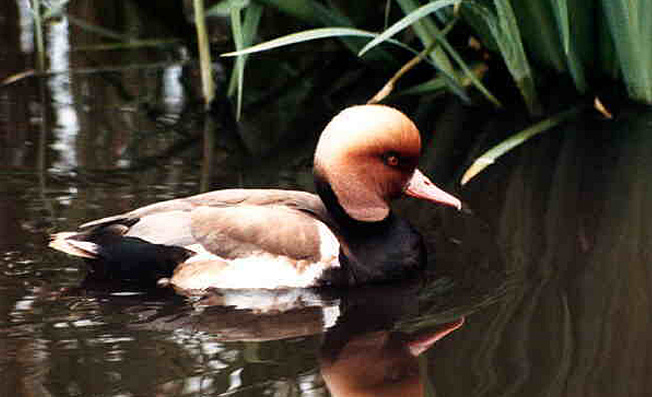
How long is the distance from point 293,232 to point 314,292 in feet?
0.75

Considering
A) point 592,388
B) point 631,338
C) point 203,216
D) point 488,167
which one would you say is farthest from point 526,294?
point 488,167

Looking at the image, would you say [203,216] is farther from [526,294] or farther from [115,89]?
[115,89]

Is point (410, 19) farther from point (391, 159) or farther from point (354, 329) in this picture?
point (354, 329)

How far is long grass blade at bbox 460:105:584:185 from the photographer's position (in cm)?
570

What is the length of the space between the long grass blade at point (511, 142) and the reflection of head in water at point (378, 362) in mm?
1239

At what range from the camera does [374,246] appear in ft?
16.4

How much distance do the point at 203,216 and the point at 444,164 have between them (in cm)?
177

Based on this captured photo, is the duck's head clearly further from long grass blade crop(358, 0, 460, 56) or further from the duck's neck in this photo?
long grass blade crop(358, 0, 460, 56)

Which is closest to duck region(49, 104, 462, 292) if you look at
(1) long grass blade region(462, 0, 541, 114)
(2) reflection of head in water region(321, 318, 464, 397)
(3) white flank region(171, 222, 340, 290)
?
(3) white flank region(171, 222, 340, 290)

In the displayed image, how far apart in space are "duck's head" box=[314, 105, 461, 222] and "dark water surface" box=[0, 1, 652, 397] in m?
0.31

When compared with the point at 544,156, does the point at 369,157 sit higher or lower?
higher

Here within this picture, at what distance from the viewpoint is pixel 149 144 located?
6.48 m

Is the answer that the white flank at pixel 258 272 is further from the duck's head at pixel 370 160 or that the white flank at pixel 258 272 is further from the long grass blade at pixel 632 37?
the long grass blade at pixel 632 37

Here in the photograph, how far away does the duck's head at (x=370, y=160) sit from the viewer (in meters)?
4.95
